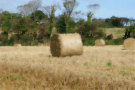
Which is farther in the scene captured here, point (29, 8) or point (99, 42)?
point (29, 8)

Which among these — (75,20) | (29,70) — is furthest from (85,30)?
(29,70)

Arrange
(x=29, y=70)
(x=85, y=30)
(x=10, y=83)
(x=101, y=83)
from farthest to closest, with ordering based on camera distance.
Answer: (x=85, y=30)
(x=29, y=70)
(x=10, y=83)
(x=101, y=83)

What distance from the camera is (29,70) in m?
5.68

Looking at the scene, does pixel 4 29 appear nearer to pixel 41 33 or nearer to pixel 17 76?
pixel 41 33

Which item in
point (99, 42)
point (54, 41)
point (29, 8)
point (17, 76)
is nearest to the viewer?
point (17, 76)

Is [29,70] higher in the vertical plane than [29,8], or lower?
lower

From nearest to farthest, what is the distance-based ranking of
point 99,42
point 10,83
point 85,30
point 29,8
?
point 10,83 → point 99,42 → point 85,30 → point 29,8

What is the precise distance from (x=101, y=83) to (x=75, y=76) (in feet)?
2.49

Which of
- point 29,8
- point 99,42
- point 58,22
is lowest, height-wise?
point 99,42

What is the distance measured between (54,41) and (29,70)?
6.47m

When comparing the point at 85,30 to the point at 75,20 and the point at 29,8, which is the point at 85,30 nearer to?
the point at 75,20

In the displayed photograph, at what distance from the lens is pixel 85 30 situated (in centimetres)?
3231

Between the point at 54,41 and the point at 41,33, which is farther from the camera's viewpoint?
the point at 41,33

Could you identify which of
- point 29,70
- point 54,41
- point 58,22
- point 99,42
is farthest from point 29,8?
point 29,70
